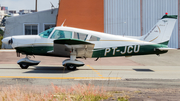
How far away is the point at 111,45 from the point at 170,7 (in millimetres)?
17355

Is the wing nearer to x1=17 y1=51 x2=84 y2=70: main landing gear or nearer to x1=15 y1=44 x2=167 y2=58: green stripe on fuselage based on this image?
x1=17 y1=51 x2=84 y2=70: main landing gear

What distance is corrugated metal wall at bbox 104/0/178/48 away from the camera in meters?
26.2

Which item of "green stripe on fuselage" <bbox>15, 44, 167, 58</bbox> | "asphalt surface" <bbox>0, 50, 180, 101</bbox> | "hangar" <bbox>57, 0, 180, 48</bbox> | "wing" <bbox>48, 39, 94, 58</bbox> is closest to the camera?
"asphalt surface" <bbox>0, 50, 180, 101</bbox>

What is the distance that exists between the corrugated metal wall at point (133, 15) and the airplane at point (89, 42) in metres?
14.2

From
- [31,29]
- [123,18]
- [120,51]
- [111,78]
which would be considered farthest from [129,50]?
[31,29]

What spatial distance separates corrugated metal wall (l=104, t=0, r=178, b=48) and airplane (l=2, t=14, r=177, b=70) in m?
14.2

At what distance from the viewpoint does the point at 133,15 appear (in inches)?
1035

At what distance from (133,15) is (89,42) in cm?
1608

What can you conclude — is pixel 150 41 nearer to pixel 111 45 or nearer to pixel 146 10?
pixel 111 45

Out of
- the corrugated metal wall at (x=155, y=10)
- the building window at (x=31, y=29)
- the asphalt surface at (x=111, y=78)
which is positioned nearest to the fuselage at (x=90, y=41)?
the asphalt surface at (x=111, y=78)

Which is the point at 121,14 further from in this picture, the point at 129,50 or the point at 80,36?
the point at 80,36

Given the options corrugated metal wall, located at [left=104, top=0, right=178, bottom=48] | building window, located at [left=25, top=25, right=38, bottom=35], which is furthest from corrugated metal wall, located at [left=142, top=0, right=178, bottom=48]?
building window, located at [left=25, top=25, right=38, bottom=35]

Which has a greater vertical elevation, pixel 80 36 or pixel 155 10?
pixel 155 10

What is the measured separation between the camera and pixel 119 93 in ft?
20.9
